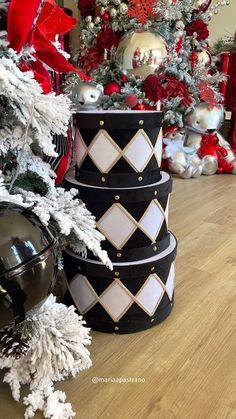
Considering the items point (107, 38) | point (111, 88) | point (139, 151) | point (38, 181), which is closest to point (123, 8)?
point (107, 38)

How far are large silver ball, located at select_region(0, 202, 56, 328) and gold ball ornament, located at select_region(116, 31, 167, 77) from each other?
5.26 ft

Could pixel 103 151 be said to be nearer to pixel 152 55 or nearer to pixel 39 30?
pixel 39 30

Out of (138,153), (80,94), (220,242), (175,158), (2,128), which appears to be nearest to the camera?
(2,128)

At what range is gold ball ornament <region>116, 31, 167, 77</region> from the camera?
1969 millimetres

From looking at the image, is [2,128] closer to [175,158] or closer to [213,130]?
[175,158]

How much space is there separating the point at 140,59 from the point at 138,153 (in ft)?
4.35

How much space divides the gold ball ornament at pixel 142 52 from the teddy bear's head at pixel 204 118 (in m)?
0.41

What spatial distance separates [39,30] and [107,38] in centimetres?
162

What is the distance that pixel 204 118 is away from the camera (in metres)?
2.30

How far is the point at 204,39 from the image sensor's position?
2305mm

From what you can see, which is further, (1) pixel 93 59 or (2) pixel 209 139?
(2) pixel 209 139

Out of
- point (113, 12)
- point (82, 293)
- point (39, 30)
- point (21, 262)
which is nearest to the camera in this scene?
point (21, 262)

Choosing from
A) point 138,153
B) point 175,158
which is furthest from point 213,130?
point 138,153

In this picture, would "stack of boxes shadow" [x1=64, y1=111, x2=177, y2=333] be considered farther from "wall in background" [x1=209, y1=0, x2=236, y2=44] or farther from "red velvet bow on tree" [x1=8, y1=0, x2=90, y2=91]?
"wall in background" [x1=209, y1=0, x2=236, y2=44]
